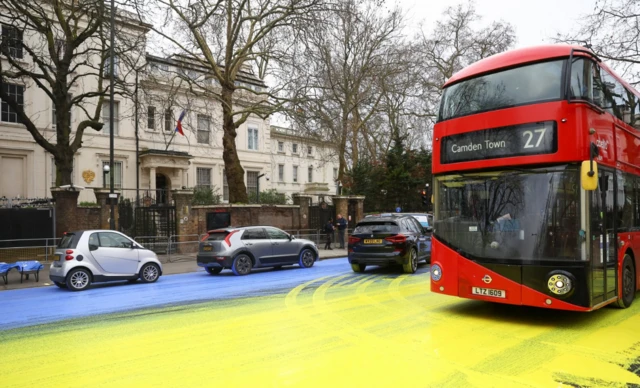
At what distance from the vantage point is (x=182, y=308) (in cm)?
941

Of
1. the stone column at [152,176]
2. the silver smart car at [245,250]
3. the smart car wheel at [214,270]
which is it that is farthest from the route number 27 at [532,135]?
the stone column at [152,176]

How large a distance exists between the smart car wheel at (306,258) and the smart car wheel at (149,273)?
16.8 ft

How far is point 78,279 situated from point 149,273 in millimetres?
2015

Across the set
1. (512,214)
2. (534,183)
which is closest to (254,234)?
(512,214)

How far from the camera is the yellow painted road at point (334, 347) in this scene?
5039 mm

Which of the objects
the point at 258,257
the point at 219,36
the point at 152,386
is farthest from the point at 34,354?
the point at 219,36

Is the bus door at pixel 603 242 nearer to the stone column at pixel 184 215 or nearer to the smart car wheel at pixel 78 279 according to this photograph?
the smart car wheel at pixel 78 279

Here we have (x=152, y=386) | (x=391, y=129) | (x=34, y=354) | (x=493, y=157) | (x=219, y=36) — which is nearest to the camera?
(x=152, y=386)

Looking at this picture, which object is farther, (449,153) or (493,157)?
(449,153)

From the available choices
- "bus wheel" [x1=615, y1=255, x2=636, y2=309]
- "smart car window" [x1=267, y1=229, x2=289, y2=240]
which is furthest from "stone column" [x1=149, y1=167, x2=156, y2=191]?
"bus wheel" [x1=615, y1=255, x2=636, y2=309]

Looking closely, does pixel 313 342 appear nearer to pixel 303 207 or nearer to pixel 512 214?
pixel 512 214

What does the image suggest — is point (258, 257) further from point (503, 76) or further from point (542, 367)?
point (542, 367)

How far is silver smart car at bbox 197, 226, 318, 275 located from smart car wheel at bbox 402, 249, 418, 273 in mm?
4458

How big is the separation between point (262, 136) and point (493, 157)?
38.6 metres
